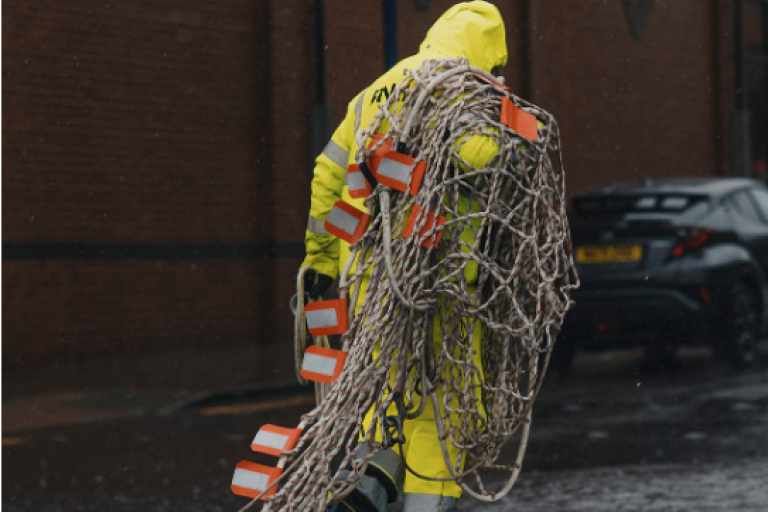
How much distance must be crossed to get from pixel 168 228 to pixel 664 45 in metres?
10.2

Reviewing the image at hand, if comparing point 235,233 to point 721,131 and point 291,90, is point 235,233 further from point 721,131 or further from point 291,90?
point 721,131

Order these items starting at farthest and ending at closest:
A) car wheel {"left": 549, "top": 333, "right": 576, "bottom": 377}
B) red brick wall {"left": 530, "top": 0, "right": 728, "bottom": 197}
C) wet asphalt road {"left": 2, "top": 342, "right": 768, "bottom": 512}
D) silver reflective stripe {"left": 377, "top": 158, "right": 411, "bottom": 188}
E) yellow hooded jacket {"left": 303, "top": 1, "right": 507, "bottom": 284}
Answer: red brick wall {"left": 530, "top": 0, "right": 728, "bottom": 197} → car wheel {"left": 549, "top": 333, "right": 576, "bottom": 377} → wet asphalt road {"left": 2, "top": 342, "right": 768, "bottom": 512} → yellow hooded jacket {"left": 303, "top": 1, "right": 507, "bottom": 284} → silver reflective stripe {"left": 377, "top": 158, "right": 411, "bottom": 188}

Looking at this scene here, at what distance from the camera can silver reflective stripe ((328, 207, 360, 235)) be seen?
345cm

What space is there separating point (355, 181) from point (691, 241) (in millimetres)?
6309

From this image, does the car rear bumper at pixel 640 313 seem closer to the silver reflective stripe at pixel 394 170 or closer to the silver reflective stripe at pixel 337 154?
the silver reflective stripe at pixel 337 154

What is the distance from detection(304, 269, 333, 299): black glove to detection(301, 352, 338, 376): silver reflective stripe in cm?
36

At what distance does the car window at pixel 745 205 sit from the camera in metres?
9.74

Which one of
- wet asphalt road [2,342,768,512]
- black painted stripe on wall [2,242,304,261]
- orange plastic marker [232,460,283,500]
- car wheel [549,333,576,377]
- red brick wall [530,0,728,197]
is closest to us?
orange plastic marker [232,460,283,500]

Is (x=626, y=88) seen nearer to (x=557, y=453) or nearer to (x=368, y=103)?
(x=557, y=453)

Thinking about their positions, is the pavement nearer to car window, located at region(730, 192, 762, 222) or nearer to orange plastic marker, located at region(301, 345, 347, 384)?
car window, located at region(730, 192, 762, 222)

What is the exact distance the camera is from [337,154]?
3574 mm

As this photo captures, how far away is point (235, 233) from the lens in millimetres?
12867

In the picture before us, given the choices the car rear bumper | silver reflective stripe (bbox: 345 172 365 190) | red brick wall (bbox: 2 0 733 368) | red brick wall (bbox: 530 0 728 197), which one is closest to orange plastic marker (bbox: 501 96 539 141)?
silver reflective stripe (bbox: 345 172 365 190)

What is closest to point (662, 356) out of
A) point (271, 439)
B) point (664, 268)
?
point (664, 268)
